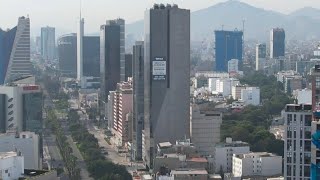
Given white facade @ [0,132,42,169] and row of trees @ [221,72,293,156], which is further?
row of trees @ [221,72,293,156]

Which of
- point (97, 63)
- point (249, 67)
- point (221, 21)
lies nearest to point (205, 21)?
point (221, 21)

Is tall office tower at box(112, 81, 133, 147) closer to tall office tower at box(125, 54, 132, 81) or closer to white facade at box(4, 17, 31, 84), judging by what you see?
tall office tower at box(125, 54, 132, 81)

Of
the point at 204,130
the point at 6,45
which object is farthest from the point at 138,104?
the point at 6,45

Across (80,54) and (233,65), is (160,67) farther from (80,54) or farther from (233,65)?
(233,65)

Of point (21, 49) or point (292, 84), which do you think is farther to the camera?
point (292, 84)

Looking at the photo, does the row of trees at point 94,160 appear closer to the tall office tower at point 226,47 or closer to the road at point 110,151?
the road at point 110,151

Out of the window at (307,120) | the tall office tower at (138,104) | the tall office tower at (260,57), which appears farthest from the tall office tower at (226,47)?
the window at (307,120)

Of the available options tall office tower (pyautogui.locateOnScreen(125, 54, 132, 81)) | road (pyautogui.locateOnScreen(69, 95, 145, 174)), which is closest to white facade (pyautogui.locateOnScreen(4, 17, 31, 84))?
road (pyautogui.locateOnScreen(69, 95, 145, 174))
